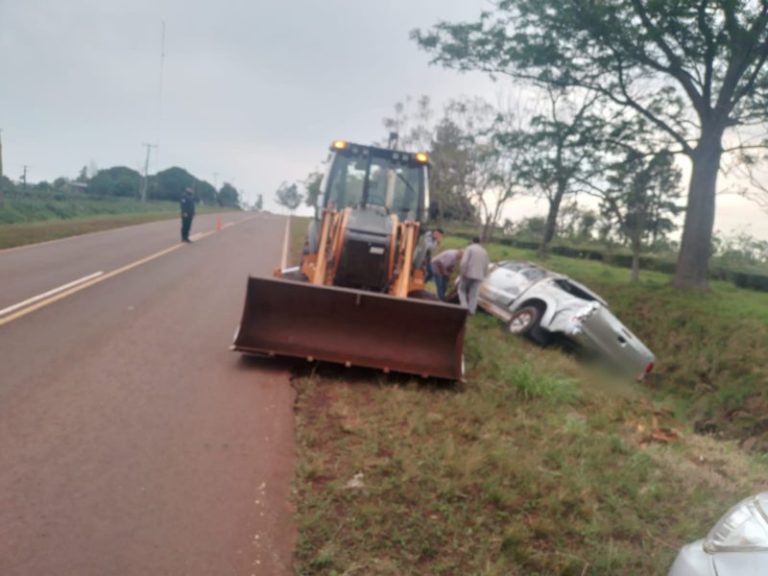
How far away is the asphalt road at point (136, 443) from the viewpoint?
12.9 ft

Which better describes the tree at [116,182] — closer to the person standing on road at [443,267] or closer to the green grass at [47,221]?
the green grass at [47,221]

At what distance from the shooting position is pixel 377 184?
10203mm

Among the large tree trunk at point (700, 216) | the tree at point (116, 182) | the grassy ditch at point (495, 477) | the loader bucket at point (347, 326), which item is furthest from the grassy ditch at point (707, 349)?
the tree at point (116, 182)

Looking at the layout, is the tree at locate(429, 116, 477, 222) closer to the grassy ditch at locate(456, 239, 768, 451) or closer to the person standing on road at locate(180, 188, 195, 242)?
the person standing on road at locate(180, 188, 195, 242)

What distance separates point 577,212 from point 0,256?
19173 mm

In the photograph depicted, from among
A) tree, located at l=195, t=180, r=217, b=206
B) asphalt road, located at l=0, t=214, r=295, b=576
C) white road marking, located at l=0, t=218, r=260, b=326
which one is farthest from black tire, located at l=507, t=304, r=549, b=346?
tree, located at l=195, t=180, r=217, b=206

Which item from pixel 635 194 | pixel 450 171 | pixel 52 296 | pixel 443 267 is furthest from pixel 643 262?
pixel 52 296

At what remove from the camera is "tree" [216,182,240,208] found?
11444 centimetres

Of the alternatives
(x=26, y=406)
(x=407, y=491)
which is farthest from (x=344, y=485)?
(x=26, y=406)

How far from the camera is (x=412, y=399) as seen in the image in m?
7.05

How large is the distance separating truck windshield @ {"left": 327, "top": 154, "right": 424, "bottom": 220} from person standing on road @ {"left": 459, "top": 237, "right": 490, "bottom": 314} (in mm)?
3441

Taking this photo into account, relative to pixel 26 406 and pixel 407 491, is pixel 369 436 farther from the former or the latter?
pixel 26 406

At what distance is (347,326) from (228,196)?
114 meters

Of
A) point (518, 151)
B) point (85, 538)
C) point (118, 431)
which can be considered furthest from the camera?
point (518, 151)
